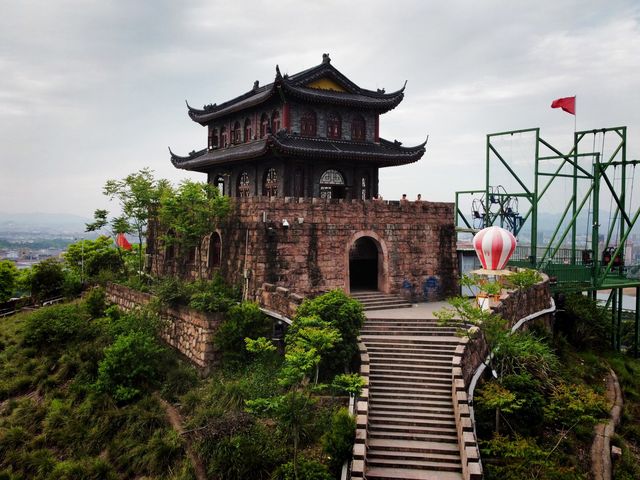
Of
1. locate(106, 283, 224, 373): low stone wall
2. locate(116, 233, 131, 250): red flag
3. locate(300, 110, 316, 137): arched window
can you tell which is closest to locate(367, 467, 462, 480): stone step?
locate(106, 283, 224, 373): low stone wall

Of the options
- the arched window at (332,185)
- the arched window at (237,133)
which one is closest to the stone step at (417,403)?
the arched window at (332,185)

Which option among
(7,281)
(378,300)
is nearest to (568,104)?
(378,300)

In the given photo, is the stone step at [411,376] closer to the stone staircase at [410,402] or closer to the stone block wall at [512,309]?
the stone staircase at [410,402]

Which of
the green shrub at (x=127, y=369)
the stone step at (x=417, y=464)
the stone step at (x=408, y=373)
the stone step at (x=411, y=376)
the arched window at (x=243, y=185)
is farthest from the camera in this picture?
the arched window at (x=243, y=185)

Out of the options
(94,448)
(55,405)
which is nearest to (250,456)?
(94,448)

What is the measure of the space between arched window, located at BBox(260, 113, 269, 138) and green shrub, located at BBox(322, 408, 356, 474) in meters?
16.5

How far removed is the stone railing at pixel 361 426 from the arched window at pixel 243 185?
13.8 meters

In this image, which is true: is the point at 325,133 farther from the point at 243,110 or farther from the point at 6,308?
the point at 6,308

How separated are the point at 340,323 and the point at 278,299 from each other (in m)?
3.41

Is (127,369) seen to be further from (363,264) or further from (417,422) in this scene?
(363,264)

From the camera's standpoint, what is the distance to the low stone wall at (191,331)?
60.5 feet

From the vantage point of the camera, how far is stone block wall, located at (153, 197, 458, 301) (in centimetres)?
2019

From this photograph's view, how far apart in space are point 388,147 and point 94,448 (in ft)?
59.0

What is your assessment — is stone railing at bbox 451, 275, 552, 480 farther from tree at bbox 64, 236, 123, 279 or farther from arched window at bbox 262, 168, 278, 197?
tree at bbox 64, 236, 123, 279
